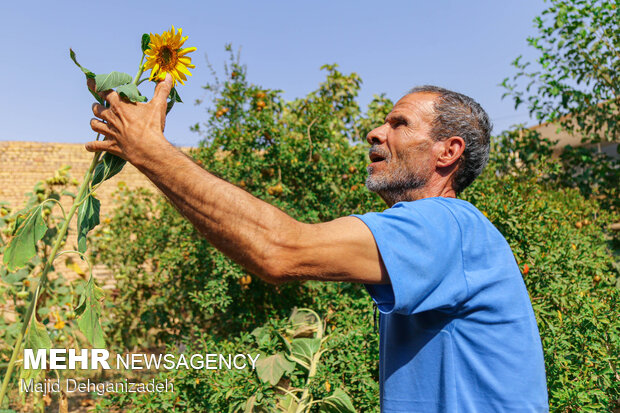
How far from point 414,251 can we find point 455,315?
0.24 metres

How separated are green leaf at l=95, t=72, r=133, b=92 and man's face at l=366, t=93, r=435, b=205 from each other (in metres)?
0.69

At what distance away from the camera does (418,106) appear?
4.64 ft

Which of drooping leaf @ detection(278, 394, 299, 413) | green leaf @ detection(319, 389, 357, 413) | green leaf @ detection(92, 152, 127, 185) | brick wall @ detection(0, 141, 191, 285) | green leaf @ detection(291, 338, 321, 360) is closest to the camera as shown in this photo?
green leaf @ detection(92, 152, 127, 185)

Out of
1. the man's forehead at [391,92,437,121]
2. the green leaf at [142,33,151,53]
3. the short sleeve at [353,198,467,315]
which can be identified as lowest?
the short sleeve at [353,198,467,315]

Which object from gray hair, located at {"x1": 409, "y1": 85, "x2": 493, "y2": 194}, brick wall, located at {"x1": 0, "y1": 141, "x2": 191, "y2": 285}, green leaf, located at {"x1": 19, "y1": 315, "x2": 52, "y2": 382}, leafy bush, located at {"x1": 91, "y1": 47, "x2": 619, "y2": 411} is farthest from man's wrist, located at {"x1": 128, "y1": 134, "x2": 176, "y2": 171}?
brick wall, located at {"x1": 0, "y1": 141, "x2": 191, "y2": 285}

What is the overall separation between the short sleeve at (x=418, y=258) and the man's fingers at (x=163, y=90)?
0.52 metres

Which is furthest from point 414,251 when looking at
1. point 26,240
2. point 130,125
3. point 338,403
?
point 338,403

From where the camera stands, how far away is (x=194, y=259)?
381 centimetres

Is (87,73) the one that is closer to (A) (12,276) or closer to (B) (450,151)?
(B) (450,151)

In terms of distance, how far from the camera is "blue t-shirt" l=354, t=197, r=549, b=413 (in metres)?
0.99

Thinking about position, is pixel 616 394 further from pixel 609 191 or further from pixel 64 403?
pixel 609 191

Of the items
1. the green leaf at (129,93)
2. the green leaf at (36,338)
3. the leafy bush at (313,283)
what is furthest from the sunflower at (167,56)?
the leafy bush at (313,283)

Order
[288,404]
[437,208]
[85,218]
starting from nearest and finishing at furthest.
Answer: [437,208] → [85,218] → [288,404]

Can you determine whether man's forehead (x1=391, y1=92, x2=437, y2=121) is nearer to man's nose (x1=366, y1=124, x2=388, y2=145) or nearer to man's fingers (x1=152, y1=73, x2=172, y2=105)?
man's nose (x1=366, y1=124, x2=388, y2=145)
